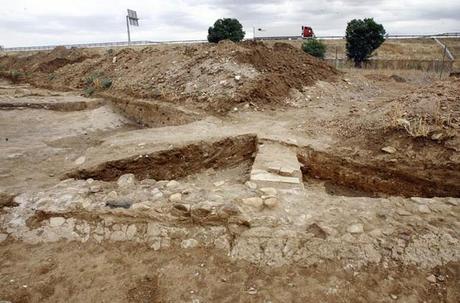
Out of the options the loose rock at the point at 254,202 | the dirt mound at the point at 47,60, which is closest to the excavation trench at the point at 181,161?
the loose rock at the point at 254,202

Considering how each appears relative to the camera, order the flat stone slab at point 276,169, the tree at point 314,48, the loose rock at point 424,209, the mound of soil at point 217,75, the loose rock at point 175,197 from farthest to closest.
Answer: the tree at point 314,48 → the mound of soil at point 217,75 → the flat stone slab at point 276,169 → the loose rock at point 175,197 → the loose rock at point 424,209

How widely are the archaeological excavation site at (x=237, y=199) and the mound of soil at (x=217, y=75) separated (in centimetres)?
8

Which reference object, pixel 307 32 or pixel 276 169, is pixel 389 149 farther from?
pixel 307 32

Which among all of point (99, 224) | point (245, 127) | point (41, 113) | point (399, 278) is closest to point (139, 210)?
point (99, 224)

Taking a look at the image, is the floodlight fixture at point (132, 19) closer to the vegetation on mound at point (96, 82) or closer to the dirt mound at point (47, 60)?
the dirt mound at point (47, 60)

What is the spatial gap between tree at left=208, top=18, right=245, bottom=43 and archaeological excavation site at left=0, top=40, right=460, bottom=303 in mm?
13864

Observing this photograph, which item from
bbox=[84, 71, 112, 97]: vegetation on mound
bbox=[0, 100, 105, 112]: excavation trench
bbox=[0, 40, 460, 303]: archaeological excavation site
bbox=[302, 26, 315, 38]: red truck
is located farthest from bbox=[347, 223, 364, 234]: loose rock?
bbox=[302, 26, 315, 38]: red truck

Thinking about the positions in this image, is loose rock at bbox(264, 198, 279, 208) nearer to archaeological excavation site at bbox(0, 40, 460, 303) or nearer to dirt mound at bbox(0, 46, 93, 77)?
archaeological excavation site at bbox(0, 40, 460, 303)

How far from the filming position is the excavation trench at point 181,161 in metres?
5.14

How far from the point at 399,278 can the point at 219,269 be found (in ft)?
4.93

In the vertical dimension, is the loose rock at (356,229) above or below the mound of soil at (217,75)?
below

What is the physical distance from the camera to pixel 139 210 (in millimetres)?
3666

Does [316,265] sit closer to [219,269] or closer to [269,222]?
[269,222]

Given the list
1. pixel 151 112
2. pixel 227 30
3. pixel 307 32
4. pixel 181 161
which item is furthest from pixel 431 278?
pixel 307 32
